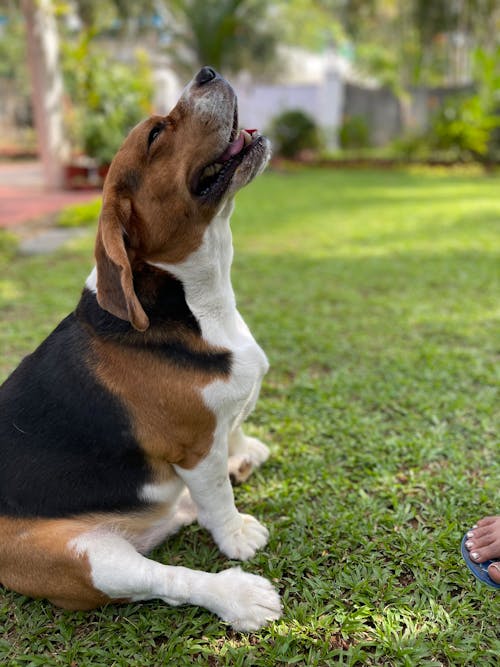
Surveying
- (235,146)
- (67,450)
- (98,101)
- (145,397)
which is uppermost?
(235,146)

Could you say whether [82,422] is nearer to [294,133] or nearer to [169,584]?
[169,584]

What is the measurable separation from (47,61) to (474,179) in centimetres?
1071

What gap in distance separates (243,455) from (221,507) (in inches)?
23.1

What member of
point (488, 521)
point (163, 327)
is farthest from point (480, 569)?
point (163, 327)

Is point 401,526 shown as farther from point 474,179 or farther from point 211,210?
point 474,179

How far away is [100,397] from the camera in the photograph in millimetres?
2230

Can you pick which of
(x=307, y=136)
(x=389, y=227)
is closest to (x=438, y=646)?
(x=389, y=227)

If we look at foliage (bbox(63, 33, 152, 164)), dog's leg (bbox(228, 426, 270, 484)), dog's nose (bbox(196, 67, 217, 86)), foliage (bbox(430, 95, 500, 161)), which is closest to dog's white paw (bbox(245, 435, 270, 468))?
dog's leg (bbox(228, 426, 270, 484))

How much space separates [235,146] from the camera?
243 cm

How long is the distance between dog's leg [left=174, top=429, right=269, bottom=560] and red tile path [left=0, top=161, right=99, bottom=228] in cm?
809

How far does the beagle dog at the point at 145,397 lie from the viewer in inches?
83.0

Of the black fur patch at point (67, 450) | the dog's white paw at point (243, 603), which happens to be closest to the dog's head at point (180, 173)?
the black fur patch at point (67, 450)

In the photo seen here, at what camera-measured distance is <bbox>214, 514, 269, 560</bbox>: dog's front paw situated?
245 cm

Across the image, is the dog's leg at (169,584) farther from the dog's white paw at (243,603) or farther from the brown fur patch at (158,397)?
the brown fur patch at (158,397)
